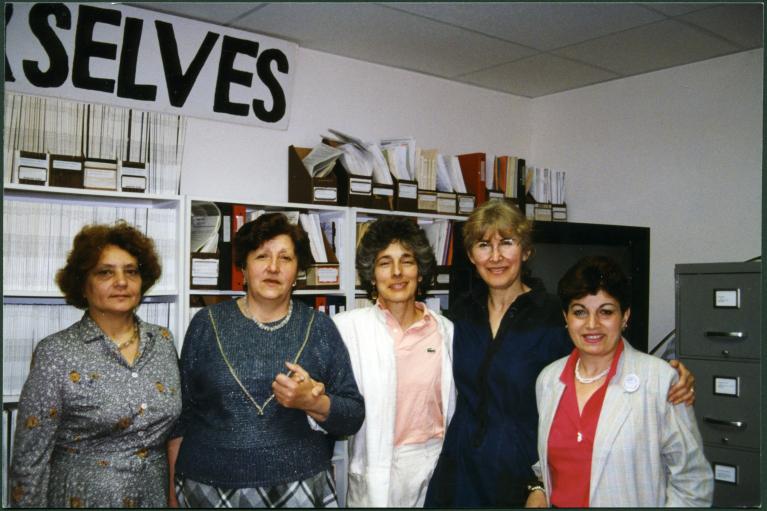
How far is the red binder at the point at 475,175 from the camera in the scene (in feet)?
12.4

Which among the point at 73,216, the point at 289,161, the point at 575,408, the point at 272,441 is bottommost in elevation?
the point at 272,441

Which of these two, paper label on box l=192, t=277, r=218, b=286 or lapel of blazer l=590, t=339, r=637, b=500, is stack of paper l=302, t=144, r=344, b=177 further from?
lapel of blazer l=590, t=339, r=637, b=500

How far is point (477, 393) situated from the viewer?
2.00 meters

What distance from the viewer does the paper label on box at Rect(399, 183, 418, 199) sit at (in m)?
3.40

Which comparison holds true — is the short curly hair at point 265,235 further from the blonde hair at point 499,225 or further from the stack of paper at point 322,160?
the stack of paper at point 322,160

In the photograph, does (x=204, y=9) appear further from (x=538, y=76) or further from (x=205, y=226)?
(x=538, y=76)

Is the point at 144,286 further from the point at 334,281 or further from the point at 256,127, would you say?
the point at 256,127

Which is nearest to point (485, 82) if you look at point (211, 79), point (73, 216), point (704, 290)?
point (211, 79)

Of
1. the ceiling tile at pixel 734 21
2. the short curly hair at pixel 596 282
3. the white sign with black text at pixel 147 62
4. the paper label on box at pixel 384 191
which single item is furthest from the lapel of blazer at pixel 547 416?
the white sign with black text at pixel 147 62

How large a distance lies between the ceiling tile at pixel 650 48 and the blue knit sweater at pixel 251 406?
2.26 m

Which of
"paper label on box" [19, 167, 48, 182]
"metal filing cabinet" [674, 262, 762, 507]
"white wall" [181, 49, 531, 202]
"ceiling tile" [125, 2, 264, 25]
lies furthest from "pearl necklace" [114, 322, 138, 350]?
"metal filing cabinet" [674, 262, 762, 507]

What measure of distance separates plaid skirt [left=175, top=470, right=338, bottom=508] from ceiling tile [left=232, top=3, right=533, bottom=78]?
1.97 meters

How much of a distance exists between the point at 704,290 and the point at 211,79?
230 cm

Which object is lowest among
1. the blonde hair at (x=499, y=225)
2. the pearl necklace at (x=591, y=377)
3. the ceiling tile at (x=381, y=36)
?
the pearl necklace at (x=591, y=377)
